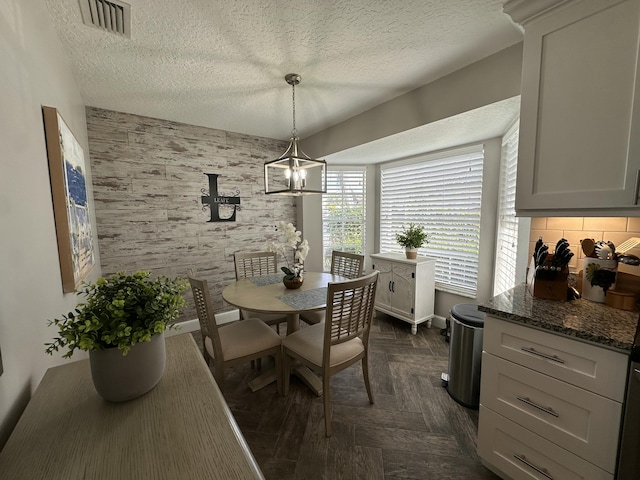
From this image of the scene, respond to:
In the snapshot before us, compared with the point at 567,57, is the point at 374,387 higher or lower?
lower

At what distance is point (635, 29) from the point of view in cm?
109

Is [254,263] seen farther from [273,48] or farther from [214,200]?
[273,48]

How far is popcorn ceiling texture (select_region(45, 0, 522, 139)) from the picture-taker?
1.36 m

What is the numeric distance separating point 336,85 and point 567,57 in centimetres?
145

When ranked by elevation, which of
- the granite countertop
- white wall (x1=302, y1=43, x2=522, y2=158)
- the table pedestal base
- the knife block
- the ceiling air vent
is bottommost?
the table pedestal base

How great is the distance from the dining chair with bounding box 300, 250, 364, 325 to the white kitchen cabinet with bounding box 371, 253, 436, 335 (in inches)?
24.1

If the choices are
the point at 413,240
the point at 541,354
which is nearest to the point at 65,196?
the point at 541,354

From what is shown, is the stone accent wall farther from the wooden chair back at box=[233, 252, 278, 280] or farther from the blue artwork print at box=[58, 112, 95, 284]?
the blue artwork print at box=[58, 112, 95, 284]

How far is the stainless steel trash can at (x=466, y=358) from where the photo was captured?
A: 191cm

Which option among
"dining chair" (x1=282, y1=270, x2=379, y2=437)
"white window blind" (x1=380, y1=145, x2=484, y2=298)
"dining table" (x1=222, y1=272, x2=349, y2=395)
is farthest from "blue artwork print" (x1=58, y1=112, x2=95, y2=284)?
"white window blind" (x1=380, y1=145, x2=484, y2=298)

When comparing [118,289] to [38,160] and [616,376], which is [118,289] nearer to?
[38,160]

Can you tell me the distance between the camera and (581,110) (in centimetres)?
124

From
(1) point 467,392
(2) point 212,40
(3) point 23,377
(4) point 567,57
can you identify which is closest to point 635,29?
(4) point 567,57

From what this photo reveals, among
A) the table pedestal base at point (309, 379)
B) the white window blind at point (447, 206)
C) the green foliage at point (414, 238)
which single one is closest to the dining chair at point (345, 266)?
the table pedestal base at point (309, 379)
